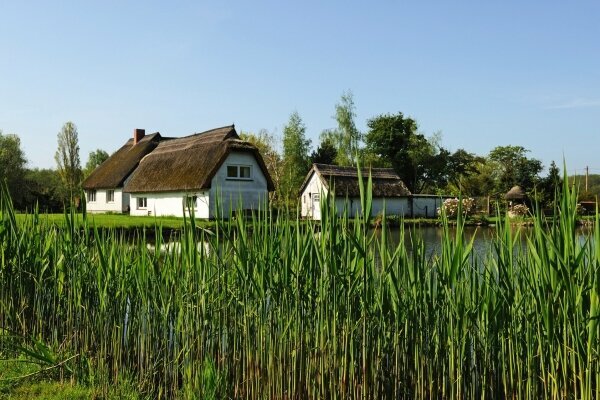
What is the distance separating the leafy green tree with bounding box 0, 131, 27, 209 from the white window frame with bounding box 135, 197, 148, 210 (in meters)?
8.05

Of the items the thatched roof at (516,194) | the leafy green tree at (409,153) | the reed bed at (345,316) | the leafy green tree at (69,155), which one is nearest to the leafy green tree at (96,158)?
the leafy green tree at (69,155)

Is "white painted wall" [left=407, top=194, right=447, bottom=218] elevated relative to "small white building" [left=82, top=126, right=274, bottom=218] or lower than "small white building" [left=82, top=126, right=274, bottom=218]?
lower

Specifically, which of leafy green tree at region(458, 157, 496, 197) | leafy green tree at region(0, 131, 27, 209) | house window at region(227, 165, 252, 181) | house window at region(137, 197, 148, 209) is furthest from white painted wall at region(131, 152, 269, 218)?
leafy green tree at region(458, 157, 496, 197)

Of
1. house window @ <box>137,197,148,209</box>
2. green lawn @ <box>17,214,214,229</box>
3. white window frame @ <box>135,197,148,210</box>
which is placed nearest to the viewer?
green lawn @ <box>17,214,214,229</box>

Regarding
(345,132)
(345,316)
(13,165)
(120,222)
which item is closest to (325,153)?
(345,132)

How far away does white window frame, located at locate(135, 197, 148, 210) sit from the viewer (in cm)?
2786

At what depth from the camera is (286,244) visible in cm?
326

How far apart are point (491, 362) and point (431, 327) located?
0.39 m

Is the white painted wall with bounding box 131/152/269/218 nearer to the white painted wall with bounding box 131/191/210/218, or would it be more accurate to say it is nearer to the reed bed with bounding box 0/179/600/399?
the white painted wall with bounding box 131/191/210/218

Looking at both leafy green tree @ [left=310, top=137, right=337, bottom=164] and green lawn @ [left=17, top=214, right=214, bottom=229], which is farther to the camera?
leafy green tree @ [left=310, top=137, right=337, bottom=164]

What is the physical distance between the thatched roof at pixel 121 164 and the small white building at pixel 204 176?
243 cm

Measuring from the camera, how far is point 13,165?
4262 cm

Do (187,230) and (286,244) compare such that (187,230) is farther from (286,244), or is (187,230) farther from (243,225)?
(286,244)

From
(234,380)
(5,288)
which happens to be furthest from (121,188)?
(234,380)
